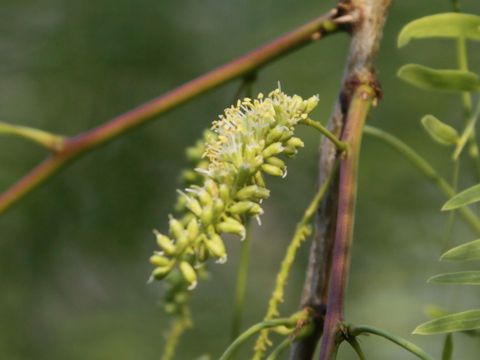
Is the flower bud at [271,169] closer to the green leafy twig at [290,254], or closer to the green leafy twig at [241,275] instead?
the green leafy twig at [290,254]

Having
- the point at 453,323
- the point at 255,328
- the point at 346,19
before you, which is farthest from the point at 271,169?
the point at 346,19

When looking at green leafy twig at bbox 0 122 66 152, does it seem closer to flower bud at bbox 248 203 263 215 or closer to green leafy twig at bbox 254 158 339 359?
green leafy twig at bbox 254 158 339 359

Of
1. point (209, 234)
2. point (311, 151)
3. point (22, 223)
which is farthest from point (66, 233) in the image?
point (209, 234)

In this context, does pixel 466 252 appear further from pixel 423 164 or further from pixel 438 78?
pixel 423 164

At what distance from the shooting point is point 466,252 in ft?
3.64

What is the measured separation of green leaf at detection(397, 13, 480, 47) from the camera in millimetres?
1244

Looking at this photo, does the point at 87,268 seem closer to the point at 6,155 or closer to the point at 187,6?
the point at 6,155

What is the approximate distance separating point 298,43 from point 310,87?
127cm

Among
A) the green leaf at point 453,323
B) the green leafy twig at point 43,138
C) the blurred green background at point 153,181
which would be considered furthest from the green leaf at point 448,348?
the blurred green background at point 153,181

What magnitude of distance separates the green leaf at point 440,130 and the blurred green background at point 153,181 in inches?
54.9

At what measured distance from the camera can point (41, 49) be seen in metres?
3.23

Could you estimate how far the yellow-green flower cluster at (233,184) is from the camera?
95 cm

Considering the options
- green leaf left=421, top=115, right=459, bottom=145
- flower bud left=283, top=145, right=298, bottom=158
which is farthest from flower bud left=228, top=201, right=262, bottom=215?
green leaf left=421, top=115, right=459, bottom=145

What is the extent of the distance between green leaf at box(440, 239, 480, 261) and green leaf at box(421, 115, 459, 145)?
10.0 inches
